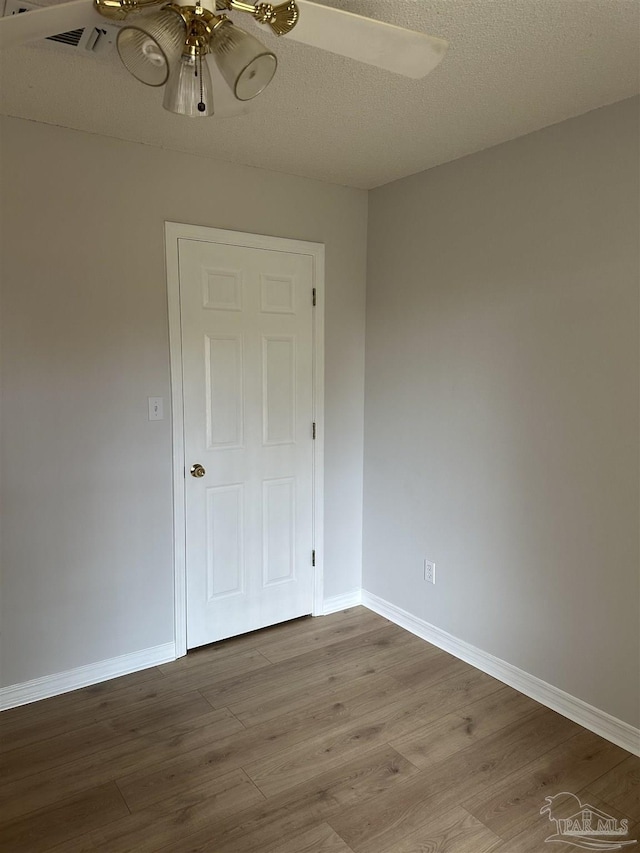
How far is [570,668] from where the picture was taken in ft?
8.00

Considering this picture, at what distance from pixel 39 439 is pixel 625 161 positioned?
2.50m

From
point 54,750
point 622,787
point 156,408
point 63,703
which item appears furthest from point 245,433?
point 622,787

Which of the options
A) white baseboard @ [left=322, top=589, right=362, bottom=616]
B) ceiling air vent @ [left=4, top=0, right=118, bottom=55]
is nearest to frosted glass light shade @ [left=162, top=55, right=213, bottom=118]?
ceiling air vent @ [left=4, top=0, right=118, bottom=55]

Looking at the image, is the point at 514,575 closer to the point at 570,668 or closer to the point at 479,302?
the point at 570,668

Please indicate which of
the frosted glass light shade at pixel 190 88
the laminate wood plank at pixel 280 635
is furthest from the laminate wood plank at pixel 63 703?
the frosted glass light shade at pixel 190 88

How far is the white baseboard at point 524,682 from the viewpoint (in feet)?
7.47

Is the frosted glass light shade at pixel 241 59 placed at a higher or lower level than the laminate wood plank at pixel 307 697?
higher

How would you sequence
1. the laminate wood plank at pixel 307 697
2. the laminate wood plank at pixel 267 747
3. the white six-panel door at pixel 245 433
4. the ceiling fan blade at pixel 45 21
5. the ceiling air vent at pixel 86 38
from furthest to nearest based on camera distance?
the white six-panel door at pixel 245 433 → the laminate wood plank at pixel 307 697 → the laminate wood plank at pixel 267 747 → the ceiling air vent at pixel 86 38 → the ceiling fan blade at pixel 45 21

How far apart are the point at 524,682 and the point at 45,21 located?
9.23ft

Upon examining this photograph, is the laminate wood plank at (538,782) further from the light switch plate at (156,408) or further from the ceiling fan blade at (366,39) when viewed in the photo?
the ceiling fan blade at (366,39)

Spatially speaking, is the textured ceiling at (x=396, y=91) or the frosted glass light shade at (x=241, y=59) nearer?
the frosted glass light shade at (x=241, y=59)

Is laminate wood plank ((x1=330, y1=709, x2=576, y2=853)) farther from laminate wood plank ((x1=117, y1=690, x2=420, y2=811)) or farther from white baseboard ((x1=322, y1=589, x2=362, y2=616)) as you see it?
white baseboard ((x1=322, y1=589, x2=362, y2=616))

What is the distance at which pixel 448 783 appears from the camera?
2.08m

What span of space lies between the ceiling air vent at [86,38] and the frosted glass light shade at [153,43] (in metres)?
0.48
